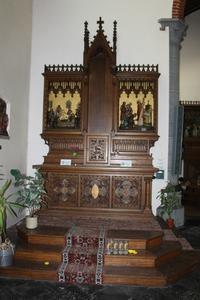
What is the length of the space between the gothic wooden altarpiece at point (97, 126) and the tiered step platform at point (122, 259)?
102cm

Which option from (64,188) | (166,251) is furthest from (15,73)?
(166,251)

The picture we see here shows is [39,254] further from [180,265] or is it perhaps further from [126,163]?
[126,163]

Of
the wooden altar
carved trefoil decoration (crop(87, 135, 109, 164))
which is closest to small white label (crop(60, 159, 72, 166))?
Result: the wooden altar

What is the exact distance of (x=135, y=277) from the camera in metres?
3.56

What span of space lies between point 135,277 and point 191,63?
7.03m

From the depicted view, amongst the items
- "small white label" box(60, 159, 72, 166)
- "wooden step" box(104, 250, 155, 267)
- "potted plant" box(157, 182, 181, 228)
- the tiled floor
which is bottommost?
the tiled floor

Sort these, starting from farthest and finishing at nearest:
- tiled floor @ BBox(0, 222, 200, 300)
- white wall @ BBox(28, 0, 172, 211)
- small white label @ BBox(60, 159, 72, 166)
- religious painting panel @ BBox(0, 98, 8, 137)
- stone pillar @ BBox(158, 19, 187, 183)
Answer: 1. white wall @ BBox(28, 0, 172, 211)
2. stone pillar @ BBox(158, 19, 187, 183)
3. small white label @ BBox(60, 159, 72, 166)
4. religious painting panel @ BBox(0, 98, 8, 137)
5. tiled floor @ BBox(0, 222, 200, 300)

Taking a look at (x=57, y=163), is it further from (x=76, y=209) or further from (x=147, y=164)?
(x=147, y=164)

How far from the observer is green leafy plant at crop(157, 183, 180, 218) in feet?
17.5

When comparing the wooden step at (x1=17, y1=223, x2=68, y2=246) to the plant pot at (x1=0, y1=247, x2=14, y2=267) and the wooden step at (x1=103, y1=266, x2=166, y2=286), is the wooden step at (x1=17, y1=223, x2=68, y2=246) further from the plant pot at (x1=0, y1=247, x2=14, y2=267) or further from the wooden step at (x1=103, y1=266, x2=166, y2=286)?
the wooden step at (x1=103, y1=266, x2=166, y2=286)

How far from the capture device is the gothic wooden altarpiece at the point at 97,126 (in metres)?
5.40

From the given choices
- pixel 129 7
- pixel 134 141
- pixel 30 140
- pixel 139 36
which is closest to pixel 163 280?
pixel 134 141

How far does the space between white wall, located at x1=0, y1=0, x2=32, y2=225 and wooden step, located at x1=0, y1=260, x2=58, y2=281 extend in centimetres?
167

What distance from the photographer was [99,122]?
18.5ft
